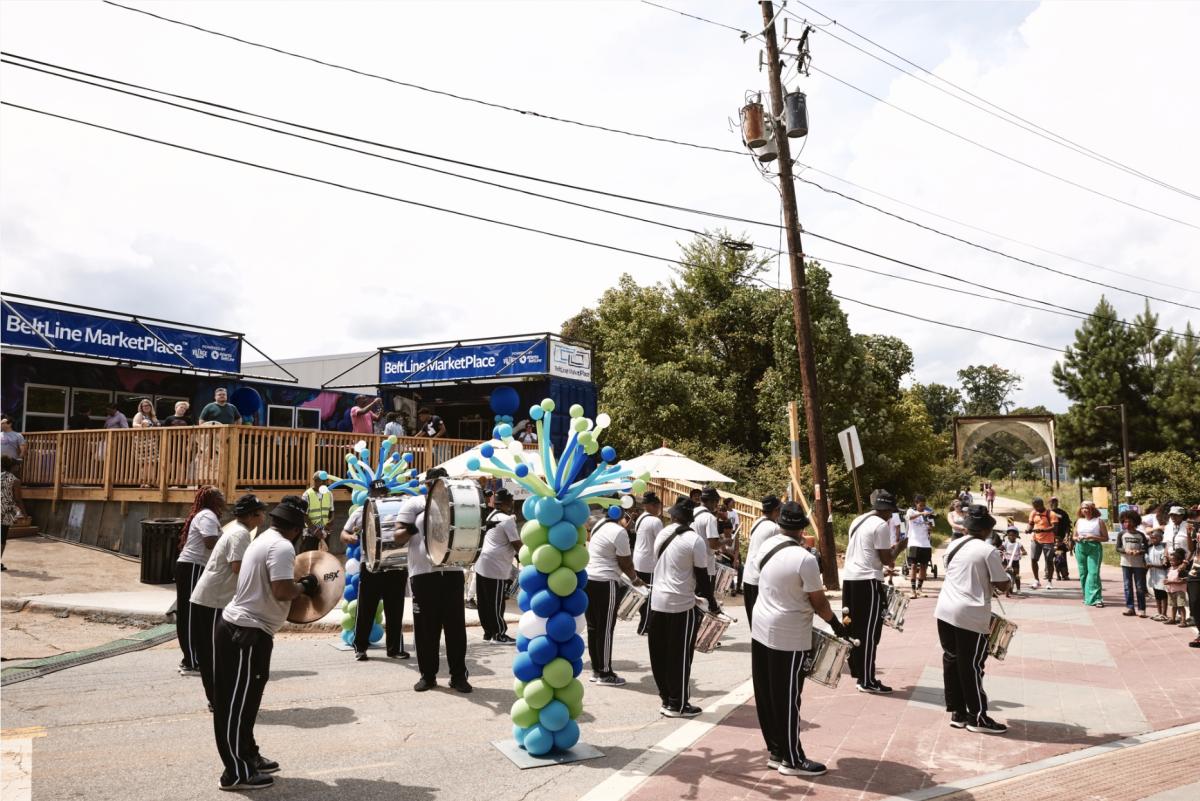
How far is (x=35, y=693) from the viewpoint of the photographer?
25.9 feet

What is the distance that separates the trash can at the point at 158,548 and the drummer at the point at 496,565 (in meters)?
6.39

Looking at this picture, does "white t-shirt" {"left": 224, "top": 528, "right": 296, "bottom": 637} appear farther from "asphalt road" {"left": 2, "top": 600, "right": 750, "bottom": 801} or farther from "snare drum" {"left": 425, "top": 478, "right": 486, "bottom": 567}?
"snare drum" {"left": 425, "top": 478, "right": 486, "bottom": 567}

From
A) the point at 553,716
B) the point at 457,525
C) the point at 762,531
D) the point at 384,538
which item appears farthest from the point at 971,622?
the point at 384,538

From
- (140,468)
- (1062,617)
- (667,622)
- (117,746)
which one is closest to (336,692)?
(117,746)

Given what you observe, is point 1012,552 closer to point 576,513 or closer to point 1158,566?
point 1158,566

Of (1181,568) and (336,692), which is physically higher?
(1181,568)

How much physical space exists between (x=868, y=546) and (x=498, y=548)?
14.9 ft

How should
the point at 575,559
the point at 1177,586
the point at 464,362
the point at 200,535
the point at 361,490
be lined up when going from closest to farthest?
the point at 575,559 < the point at 200,535 < the point at 361,490 < the point at 1177,586 < the point at 464,362

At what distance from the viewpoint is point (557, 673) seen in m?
6.11

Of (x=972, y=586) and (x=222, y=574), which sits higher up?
(x=222, y=574)

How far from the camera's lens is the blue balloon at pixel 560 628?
20.3 feet

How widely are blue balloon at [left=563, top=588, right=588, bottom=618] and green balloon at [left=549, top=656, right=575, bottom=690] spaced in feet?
1.18

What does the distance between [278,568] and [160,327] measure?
18.3 metres

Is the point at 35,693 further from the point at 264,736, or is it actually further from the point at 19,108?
the point at 19,108
